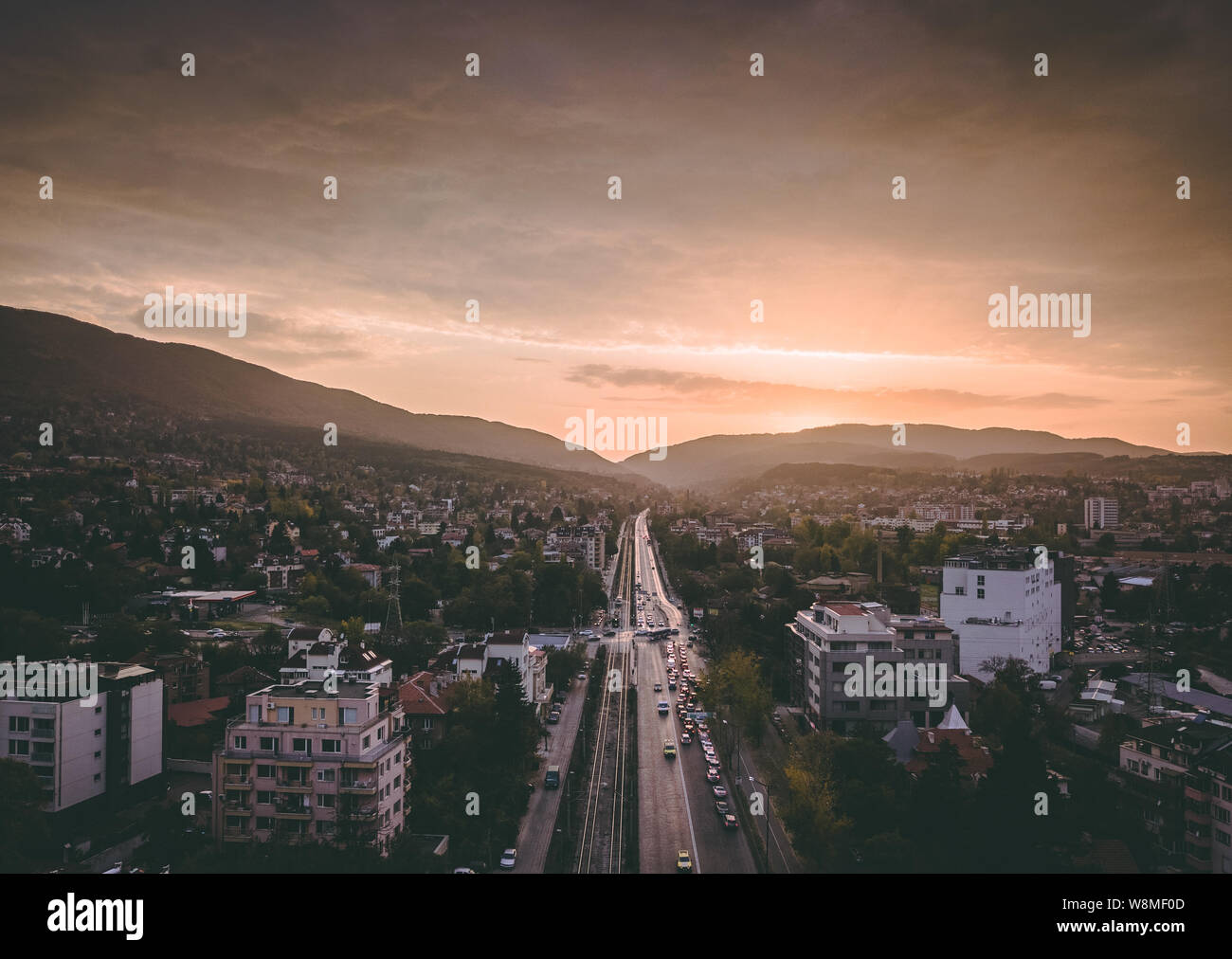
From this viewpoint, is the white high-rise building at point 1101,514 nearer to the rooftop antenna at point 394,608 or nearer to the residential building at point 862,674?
the residential building at point 862,674

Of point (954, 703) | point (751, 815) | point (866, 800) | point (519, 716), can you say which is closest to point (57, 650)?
point (519, 716)

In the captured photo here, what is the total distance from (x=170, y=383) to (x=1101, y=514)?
2596 inches

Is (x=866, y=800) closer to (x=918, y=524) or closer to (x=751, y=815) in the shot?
(x=751, y=815)

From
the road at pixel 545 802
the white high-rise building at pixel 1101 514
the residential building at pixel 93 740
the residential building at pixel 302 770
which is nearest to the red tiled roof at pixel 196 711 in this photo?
the residential building at pixel 93 740

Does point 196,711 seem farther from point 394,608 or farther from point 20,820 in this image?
point 394,608

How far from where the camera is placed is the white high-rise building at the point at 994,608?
47.5ft

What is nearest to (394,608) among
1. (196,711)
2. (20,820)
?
(196,711)

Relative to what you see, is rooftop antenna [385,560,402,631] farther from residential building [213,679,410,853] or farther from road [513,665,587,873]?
residential building [213,679,410,853]

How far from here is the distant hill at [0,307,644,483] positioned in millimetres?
55438

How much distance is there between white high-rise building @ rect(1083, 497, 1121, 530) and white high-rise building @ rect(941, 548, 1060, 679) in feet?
77.9

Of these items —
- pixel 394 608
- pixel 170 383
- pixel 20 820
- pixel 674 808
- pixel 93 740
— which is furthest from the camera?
pixel 170 383

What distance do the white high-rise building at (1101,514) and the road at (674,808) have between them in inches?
1178

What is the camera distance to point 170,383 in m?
66.1
